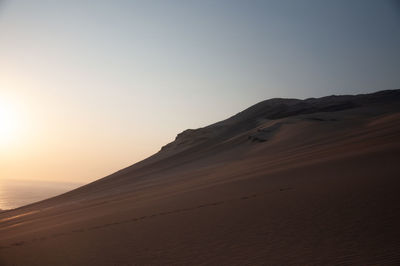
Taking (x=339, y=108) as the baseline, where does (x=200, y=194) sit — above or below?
below

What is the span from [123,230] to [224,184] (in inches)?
235

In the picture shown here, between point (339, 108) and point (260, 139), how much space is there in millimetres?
12856

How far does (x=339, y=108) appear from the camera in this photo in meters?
35.6

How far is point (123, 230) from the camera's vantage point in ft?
32.3

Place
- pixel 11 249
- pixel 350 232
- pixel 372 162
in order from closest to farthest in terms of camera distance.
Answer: pixel 350 232, pixel 11 249, pixel 372 162

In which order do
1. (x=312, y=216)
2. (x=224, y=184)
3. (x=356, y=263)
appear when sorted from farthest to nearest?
(x=224, y=184)
(x=312, y=216)
(x=356, y=263)

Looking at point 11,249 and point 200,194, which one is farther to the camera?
point 200,194

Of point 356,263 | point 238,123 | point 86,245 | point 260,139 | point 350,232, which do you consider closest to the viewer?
point 356,263

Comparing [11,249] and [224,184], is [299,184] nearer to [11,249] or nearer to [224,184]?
[224,184]

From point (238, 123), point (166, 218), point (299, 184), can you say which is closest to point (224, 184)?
point (299, 184)

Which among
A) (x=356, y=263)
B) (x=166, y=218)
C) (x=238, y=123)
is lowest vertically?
(x=356, y=263)

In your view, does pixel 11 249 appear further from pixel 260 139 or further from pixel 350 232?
pixel 260 139

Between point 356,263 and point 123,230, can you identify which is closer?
point 356,263

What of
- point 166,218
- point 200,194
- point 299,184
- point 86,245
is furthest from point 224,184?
point 86,245
